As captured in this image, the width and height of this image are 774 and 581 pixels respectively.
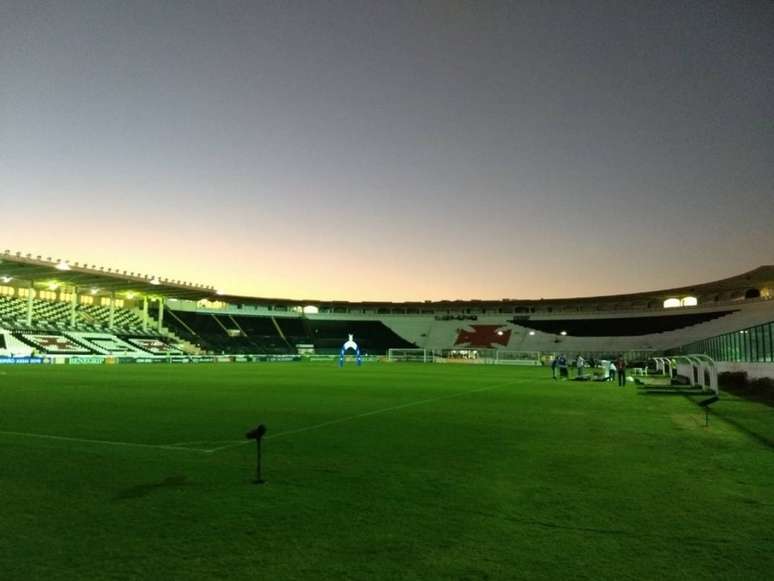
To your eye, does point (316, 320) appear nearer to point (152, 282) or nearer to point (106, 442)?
point (152, 282)

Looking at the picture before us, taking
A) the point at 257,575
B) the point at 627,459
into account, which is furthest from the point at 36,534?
the point at 627,459

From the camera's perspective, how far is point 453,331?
103 m

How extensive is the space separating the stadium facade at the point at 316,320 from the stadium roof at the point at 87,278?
124 millimetres

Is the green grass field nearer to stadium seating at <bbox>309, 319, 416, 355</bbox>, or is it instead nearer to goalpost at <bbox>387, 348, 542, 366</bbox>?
goalpost at <bbox>387, 348, 542, 366</bbox>

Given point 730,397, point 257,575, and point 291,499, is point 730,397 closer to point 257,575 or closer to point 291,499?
point 291,499

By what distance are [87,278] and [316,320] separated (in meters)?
48.3

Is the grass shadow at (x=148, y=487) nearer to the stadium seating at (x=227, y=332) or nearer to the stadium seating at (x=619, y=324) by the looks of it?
the stadium seating at (x=227, y=332)

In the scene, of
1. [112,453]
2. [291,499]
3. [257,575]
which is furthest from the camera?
[112,453]

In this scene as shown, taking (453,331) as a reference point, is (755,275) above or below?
above

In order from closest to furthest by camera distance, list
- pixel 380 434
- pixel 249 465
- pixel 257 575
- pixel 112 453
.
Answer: pixel 257 575
pixel 249 465
pixel 112 453
pixel 380 434

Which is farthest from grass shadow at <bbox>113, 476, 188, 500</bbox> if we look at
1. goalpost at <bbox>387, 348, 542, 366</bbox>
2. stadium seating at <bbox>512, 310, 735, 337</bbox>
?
stadium seating at <bbox>512, 310, 735, 337</bbox>

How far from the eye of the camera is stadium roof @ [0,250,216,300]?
182 feet

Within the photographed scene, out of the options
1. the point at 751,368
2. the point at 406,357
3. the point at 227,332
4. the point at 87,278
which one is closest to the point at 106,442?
the point at 751,368

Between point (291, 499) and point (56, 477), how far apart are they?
11.7ft
